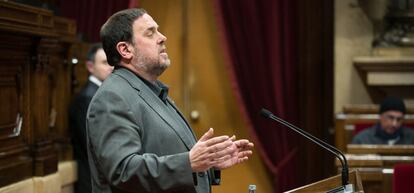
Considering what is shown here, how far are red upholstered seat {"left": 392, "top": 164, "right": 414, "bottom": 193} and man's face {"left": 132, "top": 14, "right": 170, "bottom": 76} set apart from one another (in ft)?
5.25

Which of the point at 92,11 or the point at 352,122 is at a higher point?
the point at 92,11

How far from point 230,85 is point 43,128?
2506mm

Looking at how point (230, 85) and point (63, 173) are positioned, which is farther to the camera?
point (230, 85)

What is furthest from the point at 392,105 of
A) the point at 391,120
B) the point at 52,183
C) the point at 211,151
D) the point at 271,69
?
the point at 211,151

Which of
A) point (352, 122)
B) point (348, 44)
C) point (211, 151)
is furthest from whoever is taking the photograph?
point (348, 44)

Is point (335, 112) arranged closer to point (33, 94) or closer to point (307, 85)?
point (307, 85)

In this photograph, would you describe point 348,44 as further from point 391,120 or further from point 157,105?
point 157,105

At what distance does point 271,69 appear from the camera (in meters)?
5.88

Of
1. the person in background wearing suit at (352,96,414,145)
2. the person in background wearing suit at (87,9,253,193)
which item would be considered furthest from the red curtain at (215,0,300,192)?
the person in background wearing suit at (87,9,253,193)

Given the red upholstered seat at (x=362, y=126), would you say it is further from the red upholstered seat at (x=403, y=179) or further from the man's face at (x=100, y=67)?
the man's face at (x=100, y=67)

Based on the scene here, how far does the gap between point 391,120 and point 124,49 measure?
9.73 ft

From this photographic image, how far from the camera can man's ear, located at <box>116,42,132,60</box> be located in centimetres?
240

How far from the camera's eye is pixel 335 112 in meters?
5.79

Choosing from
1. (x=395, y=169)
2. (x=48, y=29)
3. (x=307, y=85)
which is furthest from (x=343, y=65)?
(x=48, y=29)
